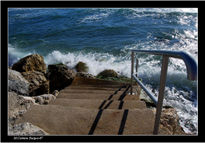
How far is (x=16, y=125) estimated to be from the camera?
1.44m

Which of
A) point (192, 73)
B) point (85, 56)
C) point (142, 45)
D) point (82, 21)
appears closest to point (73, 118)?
point (192, 73)

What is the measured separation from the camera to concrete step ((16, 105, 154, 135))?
154 centimetres

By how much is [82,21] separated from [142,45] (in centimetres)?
910

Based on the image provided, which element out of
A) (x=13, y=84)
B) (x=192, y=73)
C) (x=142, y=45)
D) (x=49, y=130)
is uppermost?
(x=142, y=45)

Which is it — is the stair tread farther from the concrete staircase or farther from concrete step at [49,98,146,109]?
the concrete staircase

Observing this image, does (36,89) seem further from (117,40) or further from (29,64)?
(117,40)

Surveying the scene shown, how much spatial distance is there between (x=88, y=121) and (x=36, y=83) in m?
3.36

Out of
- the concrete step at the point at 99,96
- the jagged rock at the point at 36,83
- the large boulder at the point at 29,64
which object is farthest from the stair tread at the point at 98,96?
the large boulder at the point at 29,64

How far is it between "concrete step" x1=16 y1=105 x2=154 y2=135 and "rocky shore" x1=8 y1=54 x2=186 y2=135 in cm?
14

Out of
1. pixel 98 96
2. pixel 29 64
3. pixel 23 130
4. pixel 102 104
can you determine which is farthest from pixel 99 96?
pixel 29 64

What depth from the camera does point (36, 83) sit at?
15.0 ft

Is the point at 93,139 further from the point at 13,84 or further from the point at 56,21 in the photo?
the point at 56,21

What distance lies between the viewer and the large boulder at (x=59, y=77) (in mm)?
5090

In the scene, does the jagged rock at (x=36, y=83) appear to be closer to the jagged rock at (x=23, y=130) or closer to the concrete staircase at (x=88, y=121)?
the concrete staircase at (x=88, y=121)
